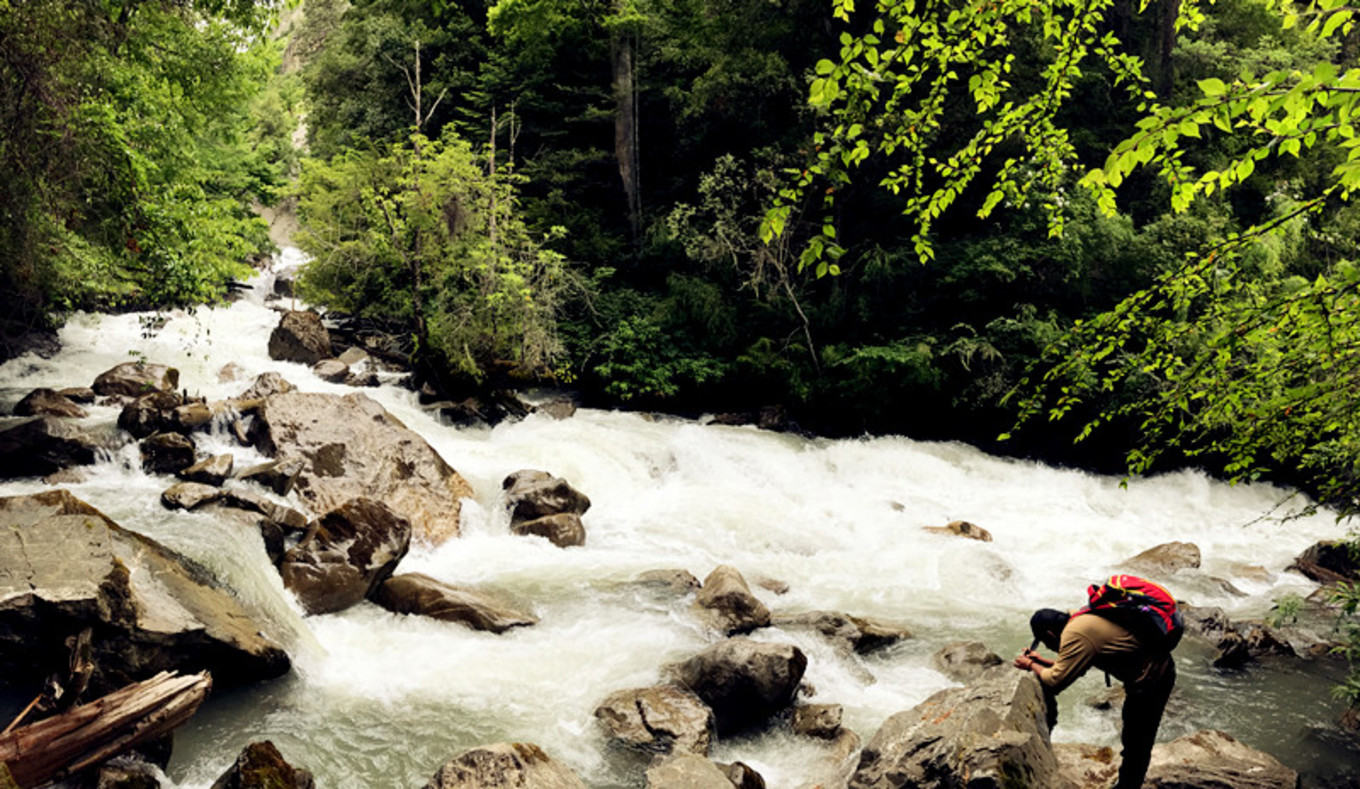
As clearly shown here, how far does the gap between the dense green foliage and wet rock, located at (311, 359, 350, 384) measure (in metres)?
5.18

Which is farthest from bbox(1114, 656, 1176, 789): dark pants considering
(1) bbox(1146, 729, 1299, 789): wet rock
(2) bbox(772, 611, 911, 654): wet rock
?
(2) bbox(772, 611, 911, 654): wet rock

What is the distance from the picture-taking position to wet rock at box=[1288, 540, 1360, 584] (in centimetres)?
1091

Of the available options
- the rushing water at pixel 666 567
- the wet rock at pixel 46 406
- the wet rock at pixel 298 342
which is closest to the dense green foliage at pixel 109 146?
the wet rock at pixel 46 406

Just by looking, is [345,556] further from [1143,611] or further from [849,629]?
[1143,611]

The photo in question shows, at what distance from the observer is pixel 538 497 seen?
1134 centimetres

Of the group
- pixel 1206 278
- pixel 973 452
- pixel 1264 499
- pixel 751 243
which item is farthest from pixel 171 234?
pixel 1264 499

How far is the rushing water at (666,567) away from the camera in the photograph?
6.36m

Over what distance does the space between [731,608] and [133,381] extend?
11232 millimetres

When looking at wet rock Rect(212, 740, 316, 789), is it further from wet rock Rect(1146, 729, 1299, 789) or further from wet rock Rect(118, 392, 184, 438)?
wet rock Rect(118, 392, 184, 438)

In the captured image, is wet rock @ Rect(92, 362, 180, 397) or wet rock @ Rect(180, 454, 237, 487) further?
wet rock @ Rect(92, 362, 180, 397)

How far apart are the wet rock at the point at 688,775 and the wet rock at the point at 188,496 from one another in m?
6.77

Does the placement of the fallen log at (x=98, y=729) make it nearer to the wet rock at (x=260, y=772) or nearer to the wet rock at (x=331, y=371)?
the wet rock at (x=260, y=772)

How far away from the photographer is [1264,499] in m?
14.9

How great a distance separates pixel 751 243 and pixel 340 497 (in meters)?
11.0
